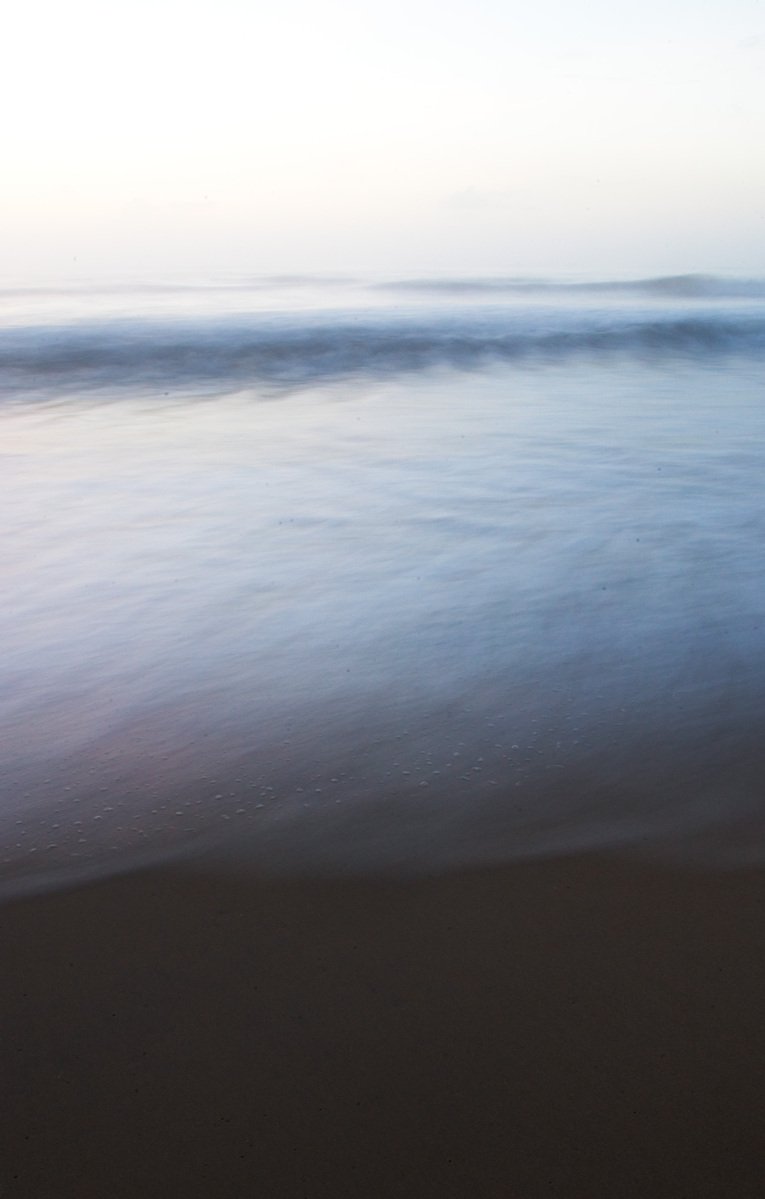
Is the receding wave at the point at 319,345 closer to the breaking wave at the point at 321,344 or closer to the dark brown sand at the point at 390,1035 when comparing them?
the breaking wave at the point at 321,344

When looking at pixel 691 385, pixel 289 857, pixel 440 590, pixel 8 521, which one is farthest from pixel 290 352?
pixel 289 857

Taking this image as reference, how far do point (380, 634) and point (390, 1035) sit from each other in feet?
7.49

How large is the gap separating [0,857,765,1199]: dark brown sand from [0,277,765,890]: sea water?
0.20 meters

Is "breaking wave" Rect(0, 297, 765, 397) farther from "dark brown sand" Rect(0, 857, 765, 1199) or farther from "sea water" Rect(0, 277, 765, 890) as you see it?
"dark brown sand" Rect(0, 857, 765, 1199)

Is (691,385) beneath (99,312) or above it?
beneath

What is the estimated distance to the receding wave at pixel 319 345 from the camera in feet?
45.1

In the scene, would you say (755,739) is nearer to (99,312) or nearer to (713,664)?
(713,664)

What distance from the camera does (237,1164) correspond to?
202 centimetres

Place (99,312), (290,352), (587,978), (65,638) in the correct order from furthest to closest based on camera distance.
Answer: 1. (99,312)
2. (290,352)
3. (65,638)
4. (587,978)

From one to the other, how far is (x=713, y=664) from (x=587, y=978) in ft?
6.27

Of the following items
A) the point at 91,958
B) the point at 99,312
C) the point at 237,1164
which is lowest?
the point at 237,1164

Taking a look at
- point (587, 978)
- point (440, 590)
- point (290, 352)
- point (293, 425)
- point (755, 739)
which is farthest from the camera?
point (290, 352)

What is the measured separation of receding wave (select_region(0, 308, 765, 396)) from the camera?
45.1ft

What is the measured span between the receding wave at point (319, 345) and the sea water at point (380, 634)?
2771 mm
